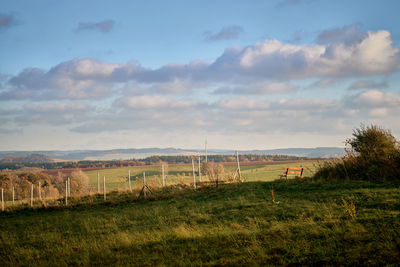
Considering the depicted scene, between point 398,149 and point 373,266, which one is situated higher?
point 398,149

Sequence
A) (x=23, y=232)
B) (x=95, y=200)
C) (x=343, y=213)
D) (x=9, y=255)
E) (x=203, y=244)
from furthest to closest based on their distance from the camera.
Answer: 1. (x=95, y=200)
2. (x=23, y=232)
3. (x=343, y=213)
4. (x=9, y=255)
5. (x=203, y=244)

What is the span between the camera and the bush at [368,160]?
19375 millimetres

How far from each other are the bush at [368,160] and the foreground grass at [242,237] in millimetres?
3289

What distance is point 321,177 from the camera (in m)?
22.1

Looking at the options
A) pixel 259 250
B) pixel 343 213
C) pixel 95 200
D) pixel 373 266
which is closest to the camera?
pixel 373 266

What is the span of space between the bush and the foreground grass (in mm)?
3289

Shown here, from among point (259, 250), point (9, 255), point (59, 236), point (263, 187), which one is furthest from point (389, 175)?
point (9, 255)

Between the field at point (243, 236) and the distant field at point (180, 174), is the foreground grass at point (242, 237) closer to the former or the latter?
the field at point (243, 236)

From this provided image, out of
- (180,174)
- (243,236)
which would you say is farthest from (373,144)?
(180,174)

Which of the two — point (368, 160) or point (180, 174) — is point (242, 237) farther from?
point (180, 174)

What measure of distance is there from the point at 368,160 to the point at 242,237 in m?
15.6

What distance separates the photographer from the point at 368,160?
835 inches

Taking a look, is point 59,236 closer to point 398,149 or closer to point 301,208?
point 301,208

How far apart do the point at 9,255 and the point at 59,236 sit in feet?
9.58
